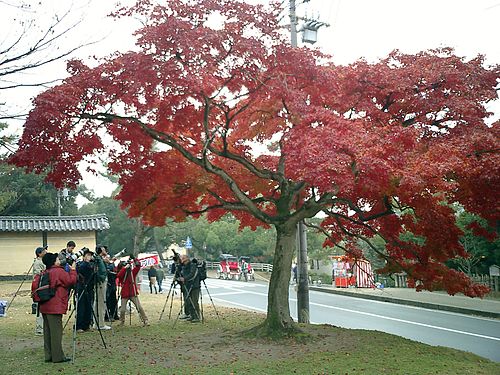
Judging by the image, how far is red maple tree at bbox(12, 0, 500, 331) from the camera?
321 inches

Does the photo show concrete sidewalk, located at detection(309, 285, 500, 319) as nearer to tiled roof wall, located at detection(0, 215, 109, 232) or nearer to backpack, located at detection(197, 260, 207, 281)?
backpack, located at detection(197, 260, 207, 281)

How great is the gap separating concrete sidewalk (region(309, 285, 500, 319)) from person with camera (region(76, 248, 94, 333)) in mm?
12037

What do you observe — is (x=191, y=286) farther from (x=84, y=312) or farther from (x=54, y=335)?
(x=54, y=335)

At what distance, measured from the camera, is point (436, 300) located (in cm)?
1981

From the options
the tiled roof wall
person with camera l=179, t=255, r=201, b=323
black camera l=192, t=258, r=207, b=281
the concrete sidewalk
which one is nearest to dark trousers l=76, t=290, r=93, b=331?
person with camera l=179, t=255, r=201, b=323

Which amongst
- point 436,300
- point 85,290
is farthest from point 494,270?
point 85,290

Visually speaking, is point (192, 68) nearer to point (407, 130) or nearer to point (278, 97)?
point (278, 97)

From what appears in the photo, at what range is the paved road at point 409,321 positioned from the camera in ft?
38.3

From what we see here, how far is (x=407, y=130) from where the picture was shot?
337 inches

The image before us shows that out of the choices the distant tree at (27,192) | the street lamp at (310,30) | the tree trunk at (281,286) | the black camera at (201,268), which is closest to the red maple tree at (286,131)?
the tree trunk at (281,286)

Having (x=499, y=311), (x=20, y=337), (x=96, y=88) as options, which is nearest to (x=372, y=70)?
(x=96, y=88)

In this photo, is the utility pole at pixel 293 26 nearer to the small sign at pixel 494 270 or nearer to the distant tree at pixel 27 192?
the small sign at pixel 494 270

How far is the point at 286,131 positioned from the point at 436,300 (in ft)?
42.9

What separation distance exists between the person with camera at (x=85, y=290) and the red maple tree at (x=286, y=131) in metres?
1.56
